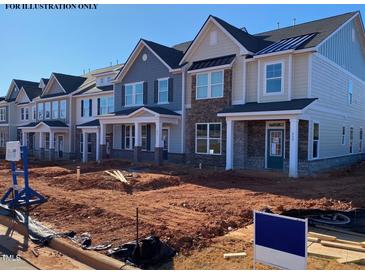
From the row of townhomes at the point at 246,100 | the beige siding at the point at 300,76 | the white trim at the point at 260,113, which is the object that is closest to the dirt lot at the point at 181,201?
the row of townhomes at the point at 246,100

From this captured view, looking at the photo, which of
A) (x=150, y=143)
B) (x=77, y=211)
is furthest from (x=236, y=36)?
(x=77, y=211)

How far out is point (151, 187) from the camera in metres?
14.4

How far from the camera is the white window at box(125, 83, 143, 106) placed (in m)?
26.6

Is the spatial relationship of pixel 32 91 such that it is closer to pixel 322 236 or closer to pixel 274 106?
pixel 274 106

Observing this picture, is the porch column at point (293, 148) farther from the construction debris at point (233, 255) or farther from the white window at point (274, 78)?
the construction debris at point (233, 255)

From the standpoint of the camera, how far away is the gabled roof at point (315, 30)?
1894 centimetres

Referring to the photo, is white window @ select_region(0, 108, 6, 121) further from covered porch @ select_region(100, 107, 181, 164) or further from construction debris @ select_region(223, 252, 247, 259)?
construction debris @ select_region(223, 252, 247, 259)

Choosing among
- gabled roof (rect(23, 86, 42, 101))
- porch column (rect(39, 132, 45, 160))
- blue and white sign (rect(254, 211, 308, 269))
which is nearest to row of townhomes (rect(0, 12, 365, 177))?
porch column (rect(39, 132, 45, 160))

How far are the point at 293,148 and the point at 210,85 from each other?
7.22 metres

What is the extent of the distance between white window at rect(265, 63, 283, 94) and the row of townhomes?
0.05 meters

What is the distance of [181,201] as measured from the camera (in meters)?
11.0

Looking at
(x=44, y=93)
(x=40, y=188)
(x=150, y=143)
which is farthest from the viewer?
(x=44, y=93)

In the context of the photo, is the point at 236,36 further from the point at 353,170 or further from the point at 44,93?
the point at 44,93
